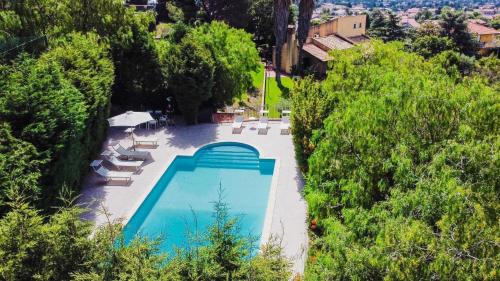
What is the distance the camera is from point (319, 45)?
4356 centimetres

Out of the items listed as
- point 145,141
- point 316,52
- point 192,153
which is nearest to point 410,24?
point 316,52

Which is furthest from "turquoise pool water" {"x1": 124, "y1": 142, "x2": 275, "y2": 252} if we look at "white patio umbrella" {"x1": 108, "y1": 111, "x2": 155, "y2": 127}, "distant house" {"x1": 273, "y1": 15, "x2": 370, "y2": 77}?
"distant house" {"x1": 273, "y1": 15, "x2": 370, "y2": 77}

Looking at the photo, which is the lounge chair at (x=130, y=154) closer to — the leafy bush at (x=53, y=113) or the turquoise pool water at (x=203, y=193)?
the leafy bush at (x=53, y=113)

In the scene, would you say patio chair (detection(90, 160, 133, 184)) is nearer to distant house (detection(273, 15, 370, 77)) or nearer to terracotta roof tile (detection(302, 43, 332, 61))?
distant house (detection(273, 15, 370, 77))

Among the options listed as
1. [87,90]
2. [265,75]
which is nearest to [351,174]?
[87,90]

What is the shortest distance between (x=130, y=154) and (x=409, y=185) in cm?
1547

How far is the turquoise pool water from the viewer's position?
52.9ft

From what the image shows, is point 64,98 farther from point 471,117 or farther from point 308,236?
point 471,117

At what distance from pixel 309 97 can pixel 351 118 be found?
764 cm

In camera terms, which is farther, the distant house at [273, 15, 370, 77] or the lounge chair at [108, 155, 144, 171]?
the distant house at [273, 15, 370, 77]

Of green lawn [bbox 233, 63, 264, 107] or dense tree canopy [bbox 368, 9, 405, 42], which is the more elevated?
dense tree canopy [bbox 368, 9, 405, 42]

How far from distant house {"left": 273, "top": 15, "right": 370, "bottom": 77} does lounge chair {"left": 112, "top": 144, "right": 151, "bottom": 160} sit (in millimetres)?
21909

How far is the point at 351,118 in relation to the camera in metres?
10.8

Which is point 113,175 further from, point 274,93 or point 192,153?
point 274,93
